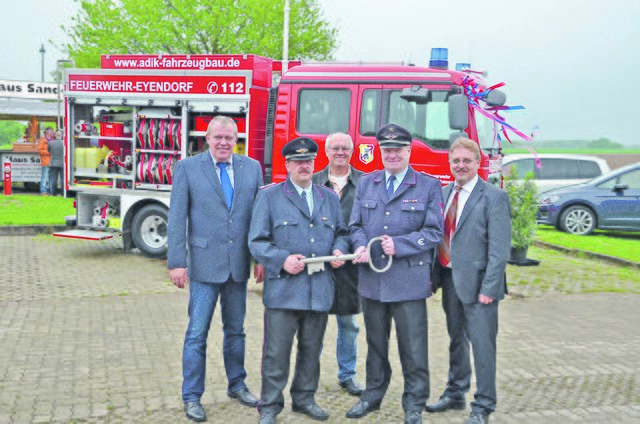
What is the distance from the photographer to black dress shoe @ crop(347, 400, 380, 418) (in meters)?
4.77

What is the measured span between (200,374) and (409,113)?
5461 millimetres

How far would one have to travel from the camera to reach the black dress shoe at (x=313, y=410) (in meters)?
4.72

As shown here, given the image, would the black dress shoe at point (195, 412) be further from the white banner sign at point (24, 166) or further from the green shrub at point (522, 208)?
the white banner sign at point (24, 166)

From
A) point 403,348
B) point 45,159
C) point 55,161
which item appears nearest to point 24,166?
point 45,159

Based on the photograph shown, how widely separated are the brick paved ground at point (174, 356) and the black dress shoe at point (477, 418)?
19cm

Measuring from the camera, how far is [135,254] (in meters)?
11.4

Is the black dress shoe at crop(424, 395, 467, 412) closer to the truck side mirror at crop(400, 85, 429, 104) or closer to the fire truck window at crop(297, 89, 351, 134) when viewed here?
the truck side mirror at crop(400, 85, 429, 104)

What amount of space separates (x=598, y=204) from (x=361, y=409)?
37.1 feet

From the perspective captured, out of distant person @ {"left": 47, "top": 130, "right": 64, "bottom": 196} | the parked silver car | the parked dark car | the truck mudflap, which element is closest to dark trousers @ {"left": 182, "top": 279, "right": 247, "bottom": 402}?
the truck mudflap

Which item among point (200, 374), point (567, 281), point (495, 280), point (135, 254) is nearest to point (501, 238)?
point (495, 280)

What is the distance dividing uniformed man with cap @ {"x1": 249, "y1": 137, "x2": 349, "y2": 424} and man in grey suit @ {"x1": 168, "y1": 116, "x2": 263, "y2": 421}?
243 millimetres

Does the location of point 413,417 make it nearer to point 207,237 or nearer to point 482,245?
point 482,245

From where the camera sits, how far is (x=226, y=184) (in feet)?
16.0

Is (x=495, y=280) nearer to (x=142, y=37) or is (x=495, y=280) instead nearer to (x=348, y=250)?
(x=348, y=250)
